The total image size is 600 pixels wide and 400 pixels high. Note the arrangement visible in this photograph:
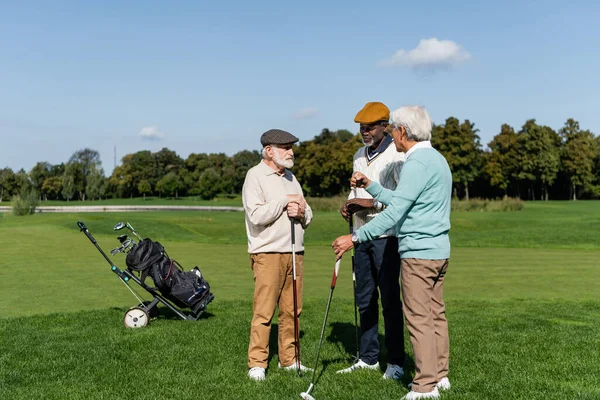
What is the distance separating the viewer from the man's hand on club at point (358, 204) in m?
5.11

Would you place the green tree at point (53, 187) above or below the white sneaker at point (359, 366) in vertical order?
above

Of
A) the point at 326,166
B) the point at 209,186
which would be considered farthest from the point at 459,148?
the point at 209,186

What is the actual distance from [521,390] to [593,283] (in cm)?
730

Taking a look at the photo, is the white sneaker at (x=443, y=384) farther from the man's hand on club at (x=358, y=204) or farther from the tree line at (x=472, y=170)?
the tree line at (x=472, y=170)

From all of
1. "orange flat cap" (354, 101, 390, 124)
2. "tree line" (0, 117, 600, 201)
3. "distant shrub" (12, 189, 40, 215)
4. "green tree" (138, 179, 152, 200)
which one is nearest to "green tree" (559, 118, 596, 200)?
"tree line" (0, 117, 600, 201)

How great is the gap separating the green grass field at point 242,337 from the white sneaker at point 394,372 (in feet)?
0.31

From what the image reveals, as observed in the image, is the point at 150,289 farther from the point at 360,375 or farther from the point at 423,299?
the point at 423,299

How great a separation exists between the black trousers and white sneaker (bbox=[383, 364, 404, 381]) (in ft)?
0.16

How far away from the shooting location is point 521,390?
4.57 m

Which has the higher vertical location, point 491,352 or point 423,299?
point 423,299

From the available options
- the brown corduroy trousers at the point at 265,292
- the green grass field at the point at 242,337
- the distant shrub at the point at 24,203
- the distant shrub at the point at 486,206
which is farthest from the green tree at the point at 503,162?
the brown corduroy trousers at the point at 265,292

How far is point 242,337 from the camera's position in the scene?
662 centimetres

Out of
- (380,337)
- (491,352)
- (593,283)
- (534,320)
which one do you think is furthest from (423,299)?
(593,283)

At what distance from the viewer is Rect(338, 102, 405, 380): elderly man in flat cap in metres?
5.15
